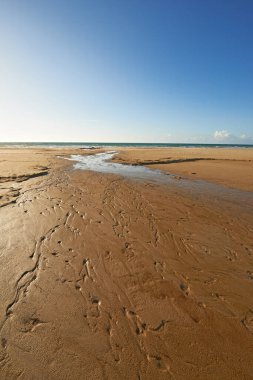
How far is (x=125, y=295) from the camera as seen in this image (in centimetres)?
485

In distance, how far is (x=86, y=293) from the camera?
489cm

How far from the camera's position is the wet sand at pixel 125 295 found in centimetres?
347

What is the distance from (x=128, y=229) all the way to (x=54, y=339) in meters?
4.75

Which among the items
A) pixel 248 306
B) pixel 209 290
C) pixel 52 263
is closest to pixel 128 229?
pixel 52 263

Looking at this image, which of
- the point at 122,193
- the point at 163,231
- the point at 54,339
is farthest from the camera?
the point at 122,193

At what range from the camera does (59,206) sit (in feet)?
34.1

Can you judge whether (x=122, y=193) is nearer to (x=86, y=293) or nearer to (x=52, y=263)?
(x=52, y=263)

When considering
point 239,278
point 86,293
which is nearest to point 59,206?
point 86,293

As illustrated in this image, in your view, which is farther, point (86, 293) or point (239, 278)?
point (239, 278)

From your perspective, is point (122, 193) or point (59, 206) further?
point (122, 193)

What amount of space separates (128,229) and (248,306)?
4.46 m

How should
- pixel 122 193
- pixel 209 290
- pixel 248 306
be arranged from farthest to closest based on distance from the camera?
pixel 122 193, pixel 209 290, pixel 248 306

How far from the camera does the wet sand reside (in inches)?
137

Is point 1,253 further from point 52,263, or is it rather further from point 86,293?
point 86,293
